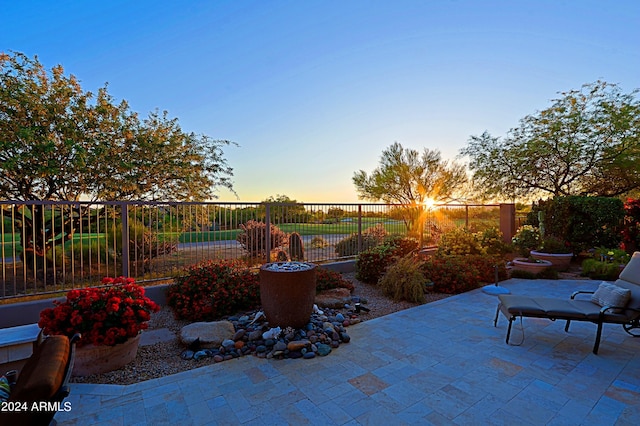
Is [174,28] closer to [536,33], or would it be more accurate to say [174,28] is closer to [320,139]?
[320,139]

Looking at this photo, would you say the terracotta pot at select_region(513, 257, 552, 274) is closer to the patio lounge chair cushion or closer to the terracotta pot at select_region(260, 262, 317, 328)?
the terracotta pot at select_region(260, 262, 317, 328)

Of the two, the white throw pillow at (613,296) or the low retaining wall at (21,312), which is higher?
the white throw pillow at (613,296)

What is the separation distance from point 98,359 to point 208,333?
105cm

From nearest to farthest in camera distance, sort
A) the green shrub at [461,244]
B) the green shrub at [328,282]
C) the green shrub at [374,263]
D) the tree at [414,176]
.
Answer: the green shrub at [328,282] → the green shrub at [374,263] → the green shrub at [461,244] → the tree at [414,176]

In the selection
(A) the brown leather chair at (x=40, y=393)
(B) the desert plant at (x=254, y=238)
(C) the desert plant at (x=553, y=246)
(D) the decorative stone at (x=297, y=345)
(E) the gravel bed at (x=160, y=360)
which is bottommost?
(E) the gravel bed at (x=160, y=360)

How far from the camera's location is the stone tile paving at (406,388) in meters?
2.21

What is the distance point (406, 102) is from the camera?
305 inches

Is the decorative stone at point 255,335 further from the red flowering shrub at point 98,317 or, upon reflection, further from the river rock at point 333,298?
the river rock at point 333,298

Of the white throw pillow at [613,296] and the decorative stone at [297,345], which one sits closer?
the decorative stone at [297,345]

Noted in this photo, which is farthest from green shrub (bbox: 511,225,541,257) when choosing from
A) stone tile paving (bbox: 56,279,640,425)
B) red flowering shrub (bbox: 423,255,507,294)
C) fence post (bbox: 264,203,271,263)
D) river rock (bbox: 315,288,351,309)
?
fence post (bbox: 264,203,271,263)

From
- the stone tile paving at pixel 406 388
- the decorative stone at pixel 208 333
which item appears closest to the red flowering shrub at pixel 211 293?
the decorative stone at pixel 208 333

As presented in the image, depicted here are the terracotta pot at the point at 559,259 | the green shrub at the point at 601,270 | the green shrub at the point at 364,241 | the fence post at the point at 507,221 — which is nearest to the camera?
the green shrub at the point at 601,270

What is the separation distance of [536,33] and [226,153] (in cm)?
835

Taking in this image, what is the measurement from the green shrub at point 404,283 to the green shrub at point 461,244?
3.08 m
